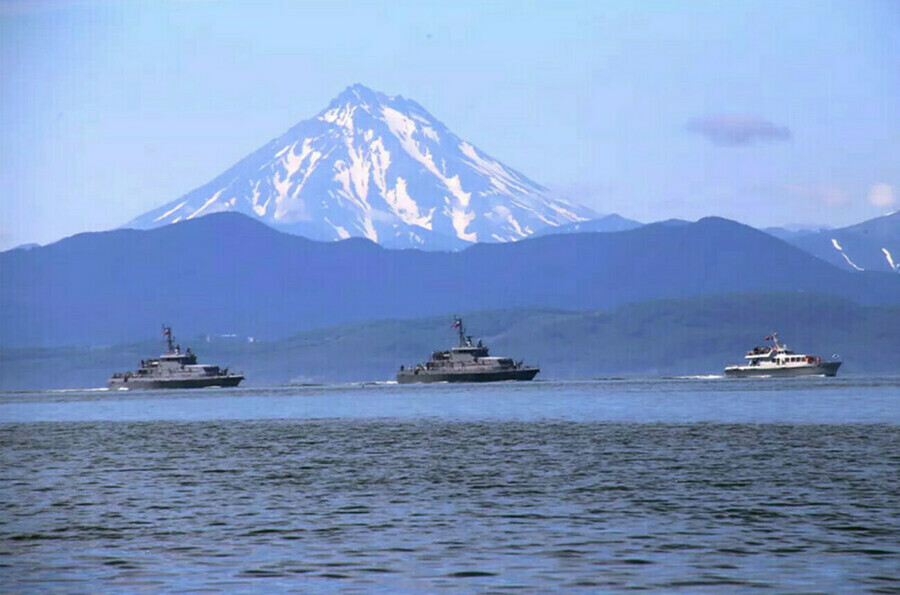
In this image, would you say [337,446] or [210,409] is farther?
[210,409]

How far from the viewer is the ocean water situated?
131 feet

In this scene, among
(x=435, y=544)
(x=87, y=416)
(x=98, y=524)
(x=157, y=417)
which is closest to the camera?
(x=435, y=544)

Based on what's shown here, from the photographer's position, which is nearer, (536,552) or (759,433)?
(536,552)

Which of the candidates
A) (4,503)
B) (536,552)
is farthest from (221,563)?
(4,503)

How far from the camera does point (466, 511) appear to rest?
177ft

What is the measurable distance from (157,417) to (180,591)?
121 m

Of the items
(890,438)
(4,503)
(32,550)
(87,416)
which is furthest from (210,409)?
(32,550)

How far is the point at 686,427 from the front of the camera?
108 metres

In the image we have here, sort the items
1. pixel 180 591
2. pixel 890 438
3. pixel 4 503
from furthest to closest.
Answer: pixel 890 438, pixel 4 503, pixel 180 591

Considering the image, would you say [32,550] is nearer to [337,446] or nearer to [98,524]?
[98,524]

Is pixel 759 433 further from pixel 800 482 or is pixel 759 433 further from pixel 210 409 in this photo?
pixel 210 409

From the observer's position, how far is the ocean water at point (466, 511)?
131 ft

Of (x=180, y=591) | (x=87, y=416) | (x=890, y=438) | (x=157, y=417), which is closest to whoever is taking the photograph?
(x=180, y=591)

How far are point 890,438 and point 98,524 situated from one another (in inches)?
1952
